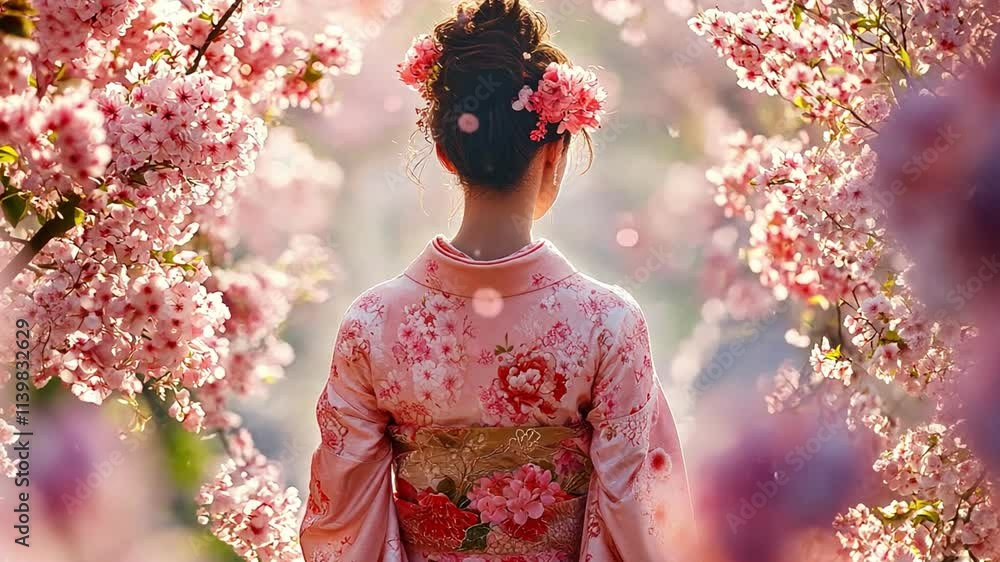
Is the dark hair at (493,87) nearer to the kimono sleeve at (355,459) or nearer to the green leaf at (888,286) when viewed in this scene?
the kimono sleeve at (355,459)

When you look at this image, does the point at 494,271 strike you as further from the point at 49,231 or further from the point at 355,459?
the point at 49,231

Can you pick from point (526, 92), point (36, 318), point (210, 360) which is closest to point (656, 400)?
point (526, 92)

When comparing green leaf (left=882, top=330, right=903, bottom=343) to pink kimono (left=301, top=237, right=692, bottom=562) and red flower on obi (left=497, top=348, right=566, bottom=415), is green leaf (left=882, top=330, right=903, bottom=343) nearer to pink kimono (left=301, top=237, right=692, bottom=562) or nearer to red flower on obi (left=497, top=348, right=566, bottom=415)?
pink kimono (left=301, top=237, right=692, bottom=562)

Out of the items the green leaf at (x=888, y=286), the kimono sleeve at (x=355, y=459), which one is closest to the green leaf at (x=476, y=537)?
the kimono sleeve at (x=355, y=459)

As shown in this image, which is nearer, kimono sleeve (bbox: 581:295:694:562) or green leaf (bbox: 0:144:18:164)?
green leaf (bbox: 0:144:18:164)

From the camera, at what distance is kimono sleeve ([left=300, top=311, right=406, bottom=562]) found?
1836 mm

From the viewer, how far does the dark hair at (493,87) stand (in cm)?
174

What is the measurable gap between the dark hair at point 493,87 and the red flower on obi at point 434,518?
539 millimetres

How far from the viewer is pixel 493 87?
174 cm

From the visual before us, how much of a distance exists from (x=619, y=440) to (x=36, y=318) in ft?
3.14

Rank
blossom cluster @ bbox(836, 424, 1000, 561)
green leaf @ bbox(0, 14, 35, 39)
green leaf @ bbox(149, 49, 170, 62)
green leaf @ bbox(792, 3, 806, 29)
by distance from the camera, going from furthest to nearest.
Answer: green leaf @ bbox(792, 3, 806, 29) → green leaf @ bbox(149, 49, 170, 62) → blossom cluster @ bbox(836, 424, 1000, 561) → green leaf @ bbox(0, 14, 35, 39)

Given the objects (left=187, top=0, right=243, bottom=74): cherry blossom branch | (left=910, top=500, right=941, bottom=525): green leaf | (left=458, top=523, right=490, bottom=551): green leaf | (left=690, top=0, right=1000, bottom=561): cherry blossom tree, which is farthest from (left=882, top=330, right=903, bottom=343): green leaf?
(left=187, top=0, right=243, bottom=74): cherry blossom branch

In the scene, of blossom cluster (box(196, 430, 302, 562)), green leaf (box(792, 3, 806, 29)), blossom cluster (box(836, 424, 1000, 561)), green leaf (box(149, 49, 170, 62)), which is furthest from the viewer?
blossom cluster (box(196, 430, 302, 562))

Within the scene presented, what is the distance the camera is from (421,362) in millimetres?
1777
